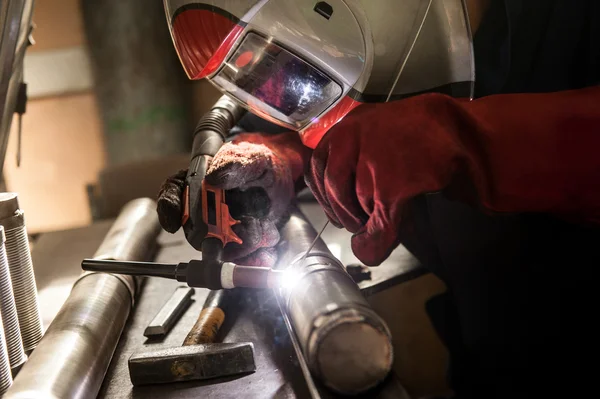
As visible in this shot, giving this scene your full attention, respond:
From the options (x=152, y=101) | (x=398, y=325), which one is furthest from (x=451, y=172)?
(x=152, y=101)

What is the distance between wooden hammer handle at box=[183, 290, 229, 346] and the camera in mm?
816

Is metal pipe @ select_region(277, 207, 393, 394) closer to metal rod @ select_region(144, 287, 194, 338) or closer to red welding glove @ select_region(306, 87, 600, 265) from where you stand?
red welding glove @ select_region(306, 87, 600, 265)

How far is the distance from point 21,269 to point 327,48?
0.62 metres

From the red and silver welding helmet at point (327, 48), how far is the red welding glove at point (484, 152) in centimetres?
10

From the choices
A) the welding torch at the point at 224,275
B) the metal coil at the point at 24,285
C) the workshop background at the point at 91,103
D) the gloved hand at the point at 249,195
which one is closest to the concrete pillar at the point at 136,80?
the workshop background at the point at 91,103

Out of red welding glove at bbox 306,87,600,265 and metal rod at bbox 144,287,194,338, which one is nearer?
red welding glove at bbox 306,87,600,265

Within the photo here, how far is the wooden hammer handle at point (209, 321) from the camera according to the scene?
2.68ft

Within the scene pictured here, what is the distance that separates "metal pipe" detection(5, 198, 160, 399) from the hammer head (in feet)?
0.22

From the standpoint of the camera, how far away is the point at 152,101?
207cm

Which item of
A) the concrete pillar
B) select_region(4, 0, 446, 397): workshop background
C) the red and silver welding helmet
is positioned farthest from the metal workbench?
the concrete pillar

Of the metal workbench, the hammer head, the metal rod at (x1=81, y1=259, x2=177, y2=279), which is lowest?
the metal workbench

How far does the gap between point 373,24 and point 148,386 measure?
64 cm

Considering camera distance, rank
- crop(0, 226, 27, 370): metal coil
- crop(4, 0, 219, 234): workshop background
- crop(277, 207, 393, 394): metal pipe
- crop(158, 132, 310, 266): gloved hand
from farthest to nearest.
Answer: crop(4, 0, 219, 234): workshop background → crop(158, 132, 310, 266): gloved hand → crop(0, 226, 27, 370): metal coil → crop(277, 207, 393, 394): metal pipe

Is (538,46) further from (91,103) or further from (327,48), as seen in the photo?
(91,103)
